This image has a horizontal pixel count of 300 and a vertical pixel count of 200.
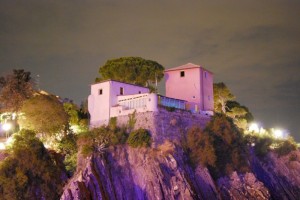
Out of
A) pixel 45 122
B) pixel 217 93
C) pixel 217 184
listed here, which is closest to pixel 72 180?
pixel 45 122

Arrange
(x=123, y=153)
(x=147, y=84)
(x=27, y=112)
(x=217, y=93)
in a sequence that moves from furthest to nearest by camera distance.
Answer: (x=217, y=93)
(x=147, y=84)
(x=27, y=112)
(x=123, y=153)

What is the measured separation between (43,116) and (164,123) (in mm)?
13157

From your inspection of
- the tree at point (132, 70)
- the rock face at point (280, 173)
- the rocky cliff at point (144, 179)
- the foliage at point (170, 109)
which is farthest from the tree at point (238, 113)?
the foliage at point (170, 109)

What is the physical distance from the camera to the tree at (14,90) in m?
45.9

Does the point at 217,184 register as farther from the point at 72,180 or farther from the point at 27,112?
the point at 27,112

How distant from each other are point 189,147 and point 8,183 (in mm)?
19032

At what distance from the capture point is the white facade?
42.8m

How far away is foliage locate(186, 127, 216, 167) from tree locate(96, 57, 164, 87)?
1303 centimetres

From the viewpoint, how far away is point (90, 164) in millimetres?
38156

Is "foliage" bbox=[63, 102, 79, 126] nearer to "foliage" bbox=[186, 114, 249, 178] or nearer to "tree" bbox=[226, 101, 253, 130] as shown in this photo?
"foliage" bbox=[186, 114, 249, 178]

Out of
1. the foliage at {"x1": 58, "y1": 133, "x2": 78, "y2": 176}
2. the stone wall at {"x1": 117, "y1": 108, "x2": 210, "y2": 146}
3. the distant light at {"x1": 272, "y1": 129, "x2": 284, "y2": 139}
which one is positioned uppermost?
the distant light at {"x1": 272, "y1": 129, "x2": 284, "y2": 139}

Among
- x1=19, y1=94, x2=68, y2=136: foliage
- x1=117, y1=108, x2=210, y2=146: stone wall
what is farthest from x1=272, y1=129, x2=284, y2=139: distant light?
x1=19, y1=94, x2=68, y2=136: foliage

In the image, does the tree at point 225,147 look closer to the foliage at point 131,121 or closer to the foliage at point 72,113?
the foliage at point 131,121

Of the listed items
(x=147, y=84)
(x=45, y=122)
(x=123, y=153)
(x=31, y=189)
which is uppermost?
(x=147, y=84)
